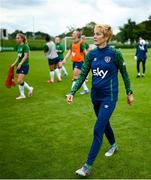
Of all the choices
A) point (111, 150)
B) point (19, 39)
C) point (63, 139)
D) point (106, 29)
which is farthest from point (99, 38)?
point (19, 39)

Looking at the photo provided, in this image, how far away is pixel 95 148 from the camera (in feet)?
19.5

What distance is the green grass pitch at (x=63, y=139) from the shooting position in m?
6.25

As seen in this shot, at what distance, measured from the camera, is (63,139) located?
803cm

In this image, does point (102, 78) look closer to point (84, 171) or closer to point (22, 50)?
point (84, 171)

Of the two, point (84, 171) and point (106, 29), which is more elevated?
point (106, 29)

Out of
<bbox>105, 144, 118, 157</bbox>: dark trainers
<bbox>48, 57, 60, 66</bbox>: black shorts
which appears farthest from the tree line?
<bbox>105, 144, 118, 157</bbox>: dark trainers

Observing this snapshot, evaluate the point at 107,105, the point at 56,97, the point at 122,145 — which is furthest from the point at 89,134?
the point at 56,97

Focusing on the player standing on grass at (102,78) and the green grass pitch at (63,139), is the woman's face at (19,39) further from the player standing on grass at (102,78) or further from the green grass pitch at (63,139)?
the player standing on grass at (102,78)

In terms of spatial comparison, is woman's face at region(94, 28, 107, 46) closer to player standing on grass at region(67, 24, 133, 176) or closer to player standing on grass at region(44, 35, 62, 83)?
player standing on grass at region(67, 24, 133, 176)

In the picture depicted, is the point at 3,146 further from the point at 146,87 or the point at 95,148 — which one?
the point at 146,87

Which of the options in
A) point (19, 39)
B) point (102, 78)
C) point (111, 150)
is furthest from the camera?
point (19, 39)

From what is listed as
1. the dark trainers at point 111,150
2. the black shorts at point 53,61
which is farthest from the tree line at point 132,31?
the dark trainers at point 111,150

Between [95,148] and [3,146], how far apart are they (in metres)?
2.38

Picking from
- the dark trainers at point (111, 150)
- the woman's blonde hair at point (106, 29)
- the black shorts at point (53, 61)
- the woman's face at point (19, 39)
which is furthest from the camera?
the black shorts at point (53, 61)
